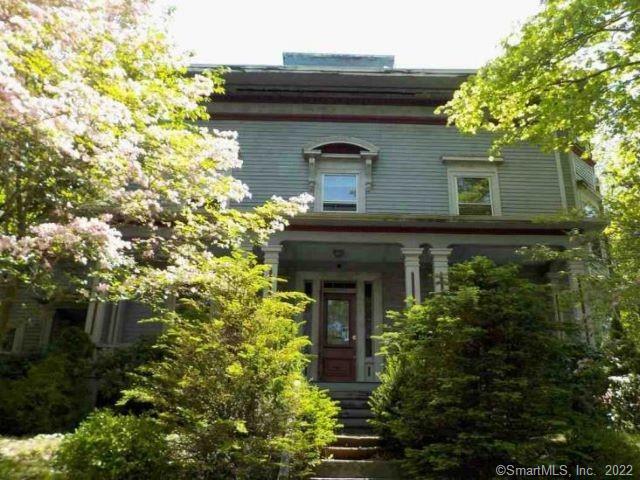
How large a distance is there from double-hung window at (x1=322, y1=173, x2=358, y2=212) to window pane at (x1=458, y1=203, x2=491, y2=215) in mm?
2826

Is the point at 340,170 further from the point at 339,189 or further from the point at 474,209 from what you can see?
the point at 474,209

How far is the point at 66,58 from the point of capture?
5195 millimetres

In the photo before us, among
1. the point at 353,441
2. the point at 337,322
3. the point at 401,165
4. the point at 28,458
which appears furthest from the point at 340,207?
the point at 28,458

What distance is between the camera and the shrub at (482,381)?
17.5 feet

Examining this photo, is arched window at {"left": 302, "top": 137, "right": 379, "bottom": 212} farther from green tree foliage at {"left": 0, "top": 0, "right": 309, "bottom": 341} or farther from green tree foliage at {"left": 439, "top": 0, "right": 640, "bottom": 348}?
green tree foliage at {"left": 0, "top": 0, "right": 309, "bottom": 341}

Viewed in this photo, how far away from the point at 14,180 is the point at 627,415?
929 centimetres

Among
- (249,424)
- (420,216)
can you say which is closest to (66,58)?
(249,424)

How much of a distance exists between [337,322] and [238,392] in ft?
23.4

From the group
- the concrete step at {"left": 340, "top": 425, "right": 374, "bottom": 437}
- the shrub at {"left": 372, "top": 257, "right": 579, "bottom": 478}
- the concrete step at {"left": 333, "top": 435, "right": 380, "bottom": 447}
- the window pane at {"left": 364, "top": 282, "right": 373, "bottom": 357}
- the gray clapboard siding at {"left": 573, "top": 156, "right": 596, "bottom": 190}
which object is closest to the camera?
the shrub at {"left": 372, "top": 257, "right": 579, "bottom": 478}

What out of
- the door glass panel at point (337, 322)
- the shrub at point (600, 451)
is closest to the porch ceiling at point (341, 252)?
the door glass panel at point (337, 322)

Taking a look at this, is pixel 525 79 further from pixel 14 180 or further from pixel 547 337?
pixel 14 180

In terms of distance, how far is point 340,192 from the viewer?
514 inches

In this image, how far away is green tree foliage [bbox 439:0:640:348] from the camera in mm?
8422

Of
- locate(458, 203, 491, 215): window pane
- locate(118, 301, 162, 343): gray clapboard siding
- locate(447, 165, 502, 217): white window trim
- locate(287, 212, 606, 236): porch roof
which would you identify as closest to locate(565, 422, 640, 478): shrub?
locate(287, 212, 606, 236): porch roof
